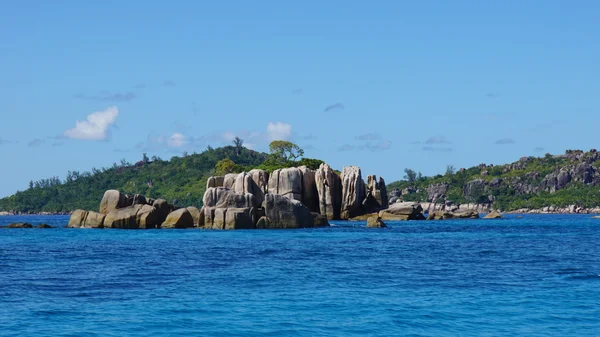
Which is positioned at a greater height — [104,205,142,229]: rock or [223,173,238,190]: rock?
[223,173,238,190]: rock

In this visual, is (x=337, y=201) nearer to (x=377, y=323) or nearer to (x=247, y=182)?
(x=247, y=182)

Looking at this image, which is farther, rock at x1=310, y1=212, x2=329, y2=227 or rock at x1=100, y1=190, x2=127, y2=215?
rock at x1=310, y1=212, x2=329, y2=227

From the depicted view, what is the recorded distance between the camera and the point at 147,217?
83.5m

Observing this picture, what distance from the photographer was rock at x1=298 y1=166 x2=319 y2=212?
352 ft

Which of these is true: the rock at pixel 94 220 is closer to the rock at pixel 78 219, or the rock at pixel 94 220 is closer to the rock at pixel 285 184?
the rock at pixel 78 219

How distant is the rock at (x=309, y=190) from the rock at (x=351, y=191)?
4147mm

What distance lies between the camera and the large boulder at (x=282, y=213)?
268 feet


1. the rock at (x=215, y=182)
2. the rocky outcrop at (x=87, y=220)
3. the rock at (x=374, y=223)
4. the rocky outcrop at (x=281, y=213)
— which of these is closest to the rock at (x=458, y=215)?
the rock at (x=215, y=182)

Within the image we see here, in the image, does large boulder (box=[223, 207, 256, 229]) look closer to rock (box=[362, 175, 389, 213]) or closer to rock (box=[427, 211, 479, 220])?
rock (box=[362, 175, 389, 213])

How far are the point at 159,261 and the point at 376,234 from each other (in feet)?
109

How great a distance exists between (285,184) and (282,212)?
21.5m

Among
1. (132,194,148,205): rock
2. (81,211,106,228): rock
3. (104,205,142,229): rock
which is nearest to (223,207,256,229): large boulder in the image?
(104,205,142,229): rock

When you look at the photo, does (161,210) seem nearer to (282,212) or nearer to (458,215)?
(282,212)

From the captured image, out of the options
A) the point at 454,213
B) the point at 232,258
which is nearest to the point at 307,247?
the point at 232,258
